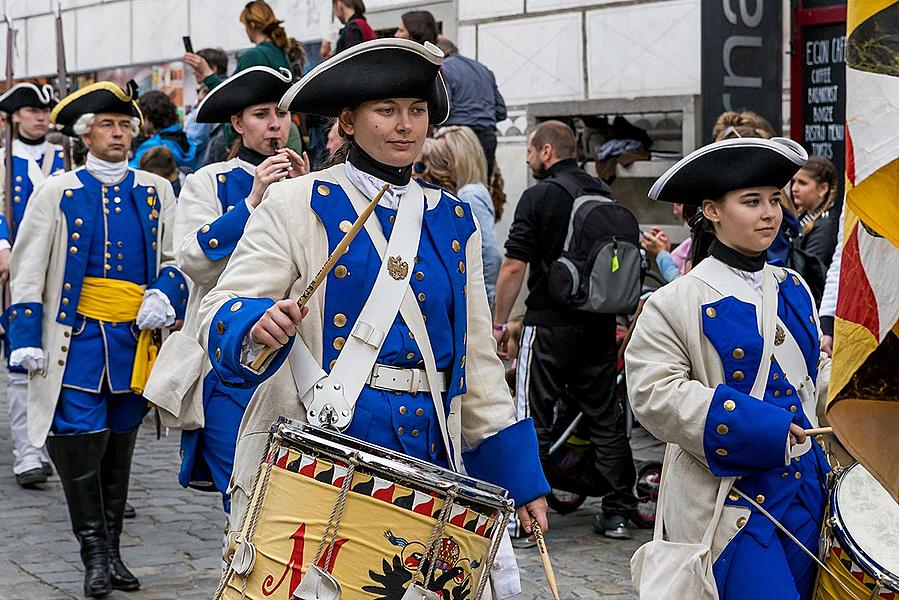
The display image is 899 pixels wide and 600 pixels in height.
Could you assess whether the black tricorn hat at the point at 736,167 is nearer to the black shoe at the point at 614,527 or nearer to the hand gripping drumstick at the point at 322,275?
the hand gripping drumstick at the point at 322,275

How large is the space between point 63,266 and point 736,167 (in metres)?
3.33

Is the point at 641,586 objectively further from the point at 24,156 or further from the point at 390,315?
the point at 24,156

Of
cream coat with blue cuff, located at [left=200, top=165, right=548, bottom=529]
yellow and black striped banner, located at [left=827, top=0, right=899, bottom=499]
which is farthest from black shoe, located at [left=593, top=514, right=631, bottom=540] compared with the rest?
yellow and black striped banner, located at [left=827, top=0, right=899, bottom=499]

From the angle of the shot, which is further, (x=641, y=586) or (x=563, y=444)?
(x=563, y=444)

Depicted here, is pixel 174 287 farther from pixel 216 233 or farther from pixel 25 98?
pixel 25 98

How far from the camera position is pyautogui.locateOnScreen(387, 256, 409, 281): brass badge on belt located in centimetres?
373

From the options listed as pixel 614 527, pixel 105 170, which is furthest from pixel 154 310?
pixel 614 527

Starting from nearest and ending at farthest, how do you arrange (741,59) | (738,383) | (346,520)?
(346,520) → (738,383) → (741,59)

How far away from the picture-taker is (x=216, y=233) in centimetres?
530

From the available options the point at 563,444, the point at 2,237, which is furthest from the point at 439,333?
the point at 2,237

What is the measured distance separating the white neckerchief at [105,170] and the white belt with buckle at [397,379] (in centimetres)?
345

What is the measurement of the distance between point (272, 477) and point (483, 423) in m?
0.80

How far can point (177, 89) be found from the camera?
15383 mm

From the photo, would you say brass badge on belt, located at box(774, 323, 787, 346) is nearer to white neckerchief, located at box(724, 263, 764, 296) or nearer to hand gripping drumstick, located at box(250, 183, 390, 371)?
white neckerchief, located at box(724, 263, 764, 296)
